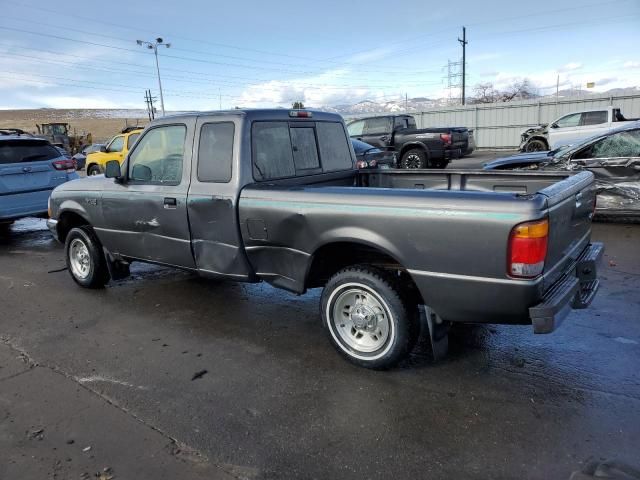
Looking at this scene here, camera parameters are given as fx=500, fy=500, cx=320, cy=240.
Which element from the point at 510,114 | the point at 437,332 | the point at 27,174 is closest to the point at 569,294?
the point at 437,332

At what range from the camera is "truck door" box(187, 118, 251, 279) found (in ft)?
13.5

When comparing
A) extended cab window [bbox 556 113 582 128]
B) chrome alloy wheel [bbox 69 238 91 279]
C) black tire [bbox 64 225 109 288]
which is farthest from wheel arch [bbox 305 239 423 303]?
extended cab window [bbox 556 113 582 128]

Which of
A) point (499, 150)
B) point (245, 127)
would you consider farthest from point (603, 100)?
point (245, 127)

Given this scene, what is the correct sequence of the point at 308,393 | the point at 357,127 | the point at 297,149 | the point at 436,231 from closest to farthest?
the point at 436,231
the point at 308,393
the point at 297,149
the point at 357,127

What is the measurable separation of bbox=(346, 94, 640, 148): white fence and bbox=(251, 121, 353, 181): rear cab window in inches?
939

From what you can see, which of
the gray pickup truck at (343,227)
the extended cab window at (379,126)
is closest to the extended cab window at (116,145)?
the extended cab window at (379,126)

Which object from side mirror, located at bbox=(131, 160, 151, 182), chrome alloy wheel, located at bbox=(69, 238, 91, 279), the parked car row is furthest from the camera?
the parked car row

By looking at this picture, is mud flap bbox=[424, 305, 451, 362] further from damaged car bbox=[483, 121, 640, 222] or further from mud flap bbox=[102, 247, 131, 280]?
damaged car bbox=[483, 121, 640, 222]

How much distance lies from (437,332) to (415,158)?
14.0 m

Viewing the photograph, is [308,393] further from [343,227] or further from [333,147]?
[333,147]

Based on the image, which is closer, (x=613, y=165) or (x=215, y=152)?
(x=215, y=152)

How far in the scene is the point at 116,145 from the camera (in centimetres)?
1689

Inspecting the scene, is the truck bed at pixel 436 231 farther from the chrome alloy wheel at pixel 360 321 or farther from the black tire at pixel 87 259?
the black tire at pixel 87 259

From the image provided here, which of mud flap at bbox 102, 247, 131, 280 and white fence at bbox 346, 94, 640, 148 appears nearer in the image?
mud flap at bbox 102, 247, 131, 280
